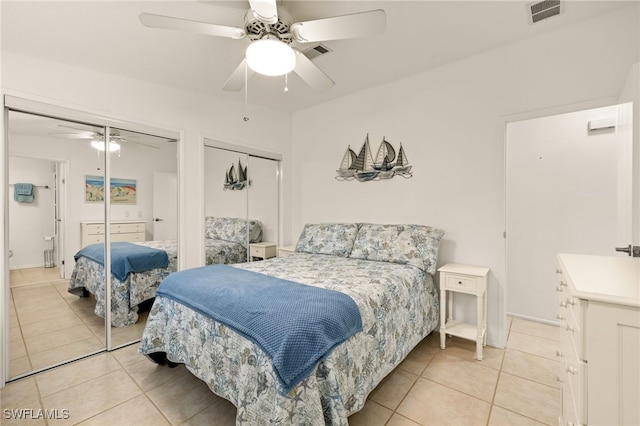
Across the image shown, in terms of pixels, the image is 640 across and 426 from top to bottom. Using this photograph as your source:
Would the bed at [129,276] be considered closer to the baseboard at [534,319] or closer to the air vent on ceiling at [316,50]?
the air vent on ceiling at [316,50]

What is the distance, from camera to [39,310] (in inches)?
92.1

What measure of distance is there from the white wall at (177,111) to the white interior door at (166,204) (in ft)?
0.27

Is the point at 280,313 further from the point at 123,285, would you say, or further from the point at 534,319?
the point at 534,319

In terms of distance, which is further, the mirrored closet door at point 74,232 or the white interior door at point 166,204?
the white interior door at point 166,204

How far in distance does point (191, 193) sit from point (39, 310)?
5.14 ft

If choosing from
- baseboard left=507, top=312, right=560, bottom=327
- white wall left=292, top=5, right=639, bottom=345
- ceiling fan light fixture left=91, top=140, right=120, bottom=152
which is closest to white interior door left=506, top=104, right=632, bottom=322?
baseboard left=507, top=312, right=560, bottom=327

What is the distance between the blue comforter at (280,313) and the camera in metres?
1.22

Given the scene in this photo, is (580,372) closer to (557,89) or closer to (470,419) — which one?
(470,419)

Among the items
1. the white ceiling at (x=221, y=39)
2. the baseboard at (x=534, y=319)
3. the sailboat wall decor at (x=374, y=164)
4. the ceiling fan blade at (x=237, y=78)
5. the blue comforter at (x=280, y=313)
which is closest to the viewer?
the blue comforter at (x=280, y=313)

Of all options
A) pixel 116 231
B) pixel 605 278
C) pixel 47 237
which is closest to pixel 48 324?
pixel 47 237

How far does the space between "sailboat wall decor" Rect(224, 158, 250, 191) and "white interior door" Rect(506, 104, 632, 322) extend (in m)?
3.19

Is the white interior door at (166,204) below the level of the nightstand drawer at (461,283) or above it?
above

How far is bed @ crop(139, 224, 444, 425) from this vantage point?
1.27 metres

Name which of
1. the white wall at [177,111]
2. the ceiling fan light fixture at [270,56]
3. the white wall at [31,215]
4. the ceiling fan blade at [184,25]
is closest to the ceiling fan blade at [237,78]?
the ceiling fan blade at [184,25]
